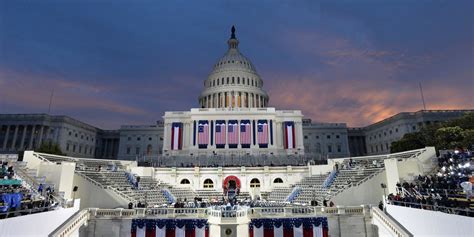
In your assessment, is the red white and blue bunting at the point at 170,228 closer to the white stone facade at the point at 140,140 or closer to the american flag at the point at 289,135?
the american flag at the point at 289,135

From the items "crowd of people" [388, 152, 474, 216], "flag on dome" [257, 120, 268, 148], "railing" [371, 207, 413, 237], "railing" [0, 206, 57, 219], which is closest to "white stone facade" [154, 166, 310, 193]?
"crowd of people" [388, 152, 474, 216]

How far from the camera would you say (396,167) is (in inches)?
1383

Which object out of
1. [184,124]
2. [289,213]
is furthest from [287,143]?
[289,213]

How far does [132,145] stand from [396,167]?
3712 inches

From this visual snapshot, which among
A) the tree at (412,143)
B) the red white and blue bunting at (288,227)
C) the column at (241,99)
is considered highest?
the column at (241,99)

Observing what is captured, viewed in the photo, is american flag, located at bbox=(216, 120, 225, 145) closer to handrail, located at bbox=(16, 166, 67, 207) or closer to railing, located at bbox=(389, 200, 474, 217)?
handrail, located at bbox=(16, 166, 67, 207)

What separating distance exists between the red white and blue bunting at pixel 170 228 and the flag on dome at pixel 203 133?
48.8 meters

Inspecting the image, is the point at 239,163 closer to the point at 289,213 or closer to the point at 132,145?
the point at 289,213

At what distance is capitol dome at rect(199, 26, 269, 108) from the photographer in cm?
10588

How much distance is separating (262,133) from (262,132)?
307 millimetres

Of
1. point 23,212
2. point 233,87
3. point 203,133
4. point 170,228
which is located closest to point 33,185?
point 23,212

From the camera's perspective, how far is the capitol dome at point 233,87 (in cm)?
10588

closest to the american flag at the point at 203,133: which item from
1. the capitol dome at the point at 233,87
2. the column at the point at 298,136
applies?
the column at the point at 298,136

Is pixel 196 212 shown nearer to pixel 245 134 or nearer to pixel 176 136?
pixel 245 134
